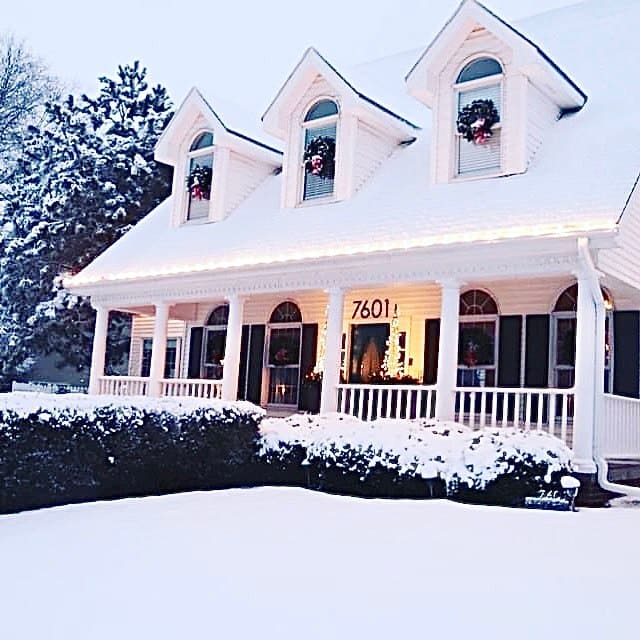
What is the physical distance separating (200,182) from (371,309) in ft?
13.8

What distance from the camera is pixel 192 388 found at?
1504 cm

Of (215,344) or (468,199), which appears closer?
(468,199)

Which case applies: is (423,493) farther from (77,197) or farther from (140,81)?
(140,81)

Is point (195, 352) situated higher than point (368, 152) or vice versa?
point (368, 152)

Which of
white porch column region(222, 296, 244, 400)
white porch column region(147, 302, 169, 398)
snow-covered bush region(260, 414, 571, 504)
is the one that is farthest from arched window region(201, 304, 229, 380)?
snow-covered bush region(260, 414, 571, 504)

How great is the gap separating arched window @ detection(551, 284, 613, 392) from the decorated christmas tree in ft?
8.43

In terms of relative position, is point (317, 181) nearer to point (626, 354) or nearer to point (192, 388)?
point (192, 388)

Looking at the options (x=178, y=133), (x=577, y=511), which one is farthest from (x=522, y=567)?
(x=178, y=133)

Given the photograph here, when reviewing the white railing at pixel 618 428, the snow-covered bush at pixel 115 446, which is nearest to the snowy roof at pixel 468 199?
the white railing at pixel 618 428

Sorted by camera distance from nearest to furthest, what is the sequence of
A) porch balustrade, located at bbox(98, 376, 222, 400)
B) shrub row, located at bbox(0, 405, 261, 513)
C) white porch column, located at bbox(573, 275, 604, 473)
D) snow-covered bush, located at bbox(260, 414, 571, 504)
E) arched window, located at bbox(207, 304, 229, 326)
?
shrub row, located at bbox(0, 405, 261, 513) → snow-covered bush, located at bbox(260, 414, 571, 504) → white porch column, located at bbox(573, 275, 604, 473) → porch balustrade, located at bbox(98, 376, 222, 400) → arched window, located at bbox(207, 304, 229, 326)

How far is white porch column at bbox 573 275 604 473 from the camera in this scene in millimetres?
9141

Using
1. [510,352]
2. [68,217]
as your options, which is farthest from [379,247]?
[68,217]

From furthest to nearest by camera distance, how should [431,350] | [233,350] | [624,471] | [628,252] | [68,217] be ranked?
[68,217], [233,350], [431,350], [628,252], [624,471]

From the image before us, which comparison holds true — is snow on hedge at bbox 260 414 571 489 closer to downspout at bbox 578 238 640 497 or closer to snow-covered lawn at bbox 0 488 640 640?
downspout at bbox 578 238 640 497
